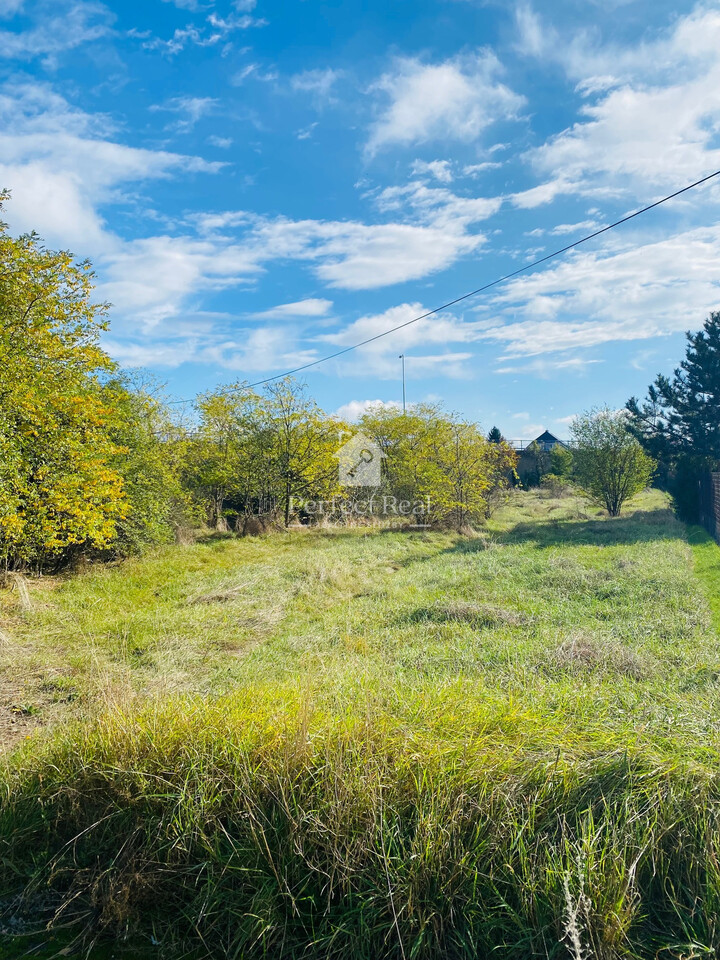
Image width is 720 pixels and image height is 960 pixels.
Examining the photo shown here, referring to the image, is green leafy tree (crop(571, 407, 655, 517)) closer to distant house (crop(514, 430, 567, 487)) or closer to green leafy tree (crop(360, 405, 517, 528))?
green leafy tree (crop(360, 405, 517, 528))

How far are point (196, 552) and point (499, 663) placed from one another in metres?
8.10

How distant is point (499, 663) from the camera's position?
4422mm

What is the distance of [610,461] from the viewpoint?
20016mm

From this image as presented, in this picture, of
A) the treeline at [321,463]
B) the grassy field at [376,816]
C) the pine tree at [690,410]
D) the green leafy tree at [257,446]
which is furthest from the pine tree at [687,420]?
the grassy field at [376,816]

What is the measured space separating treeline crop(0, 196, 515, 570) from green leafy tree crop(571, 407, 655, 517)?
10.6ft

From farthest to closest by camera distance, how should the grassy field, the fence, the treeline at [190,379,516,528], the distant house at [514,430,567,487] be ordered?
the distant house at [514,430,567,487] < the treeline at [190,379,516,528] < the fence < the grassy field

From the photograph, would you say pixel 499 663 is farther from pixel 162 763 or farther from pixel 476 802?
pixel 162 763

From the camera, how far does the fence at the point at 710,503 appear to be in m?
13.9

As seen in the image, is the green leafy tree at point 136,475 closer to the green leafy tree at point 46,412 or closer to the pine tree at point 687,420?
the green leafy tree at point 46,412

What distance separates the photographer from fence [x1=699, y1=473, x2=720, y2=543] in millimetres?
13862

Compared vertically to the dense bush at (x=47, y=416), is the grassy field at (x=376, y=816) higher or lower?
lower

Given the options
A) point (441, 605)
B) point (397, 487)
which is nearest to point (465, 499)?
point (397, 487)

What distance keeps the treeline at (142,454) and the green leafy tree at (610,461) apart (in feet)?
10.6

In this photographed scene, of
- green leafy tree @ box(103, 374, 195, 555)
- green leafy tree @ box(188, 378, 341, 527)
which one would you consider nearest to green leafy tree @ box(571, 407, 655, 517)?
green leafy tree @ box(188, 378, 341, 527)
